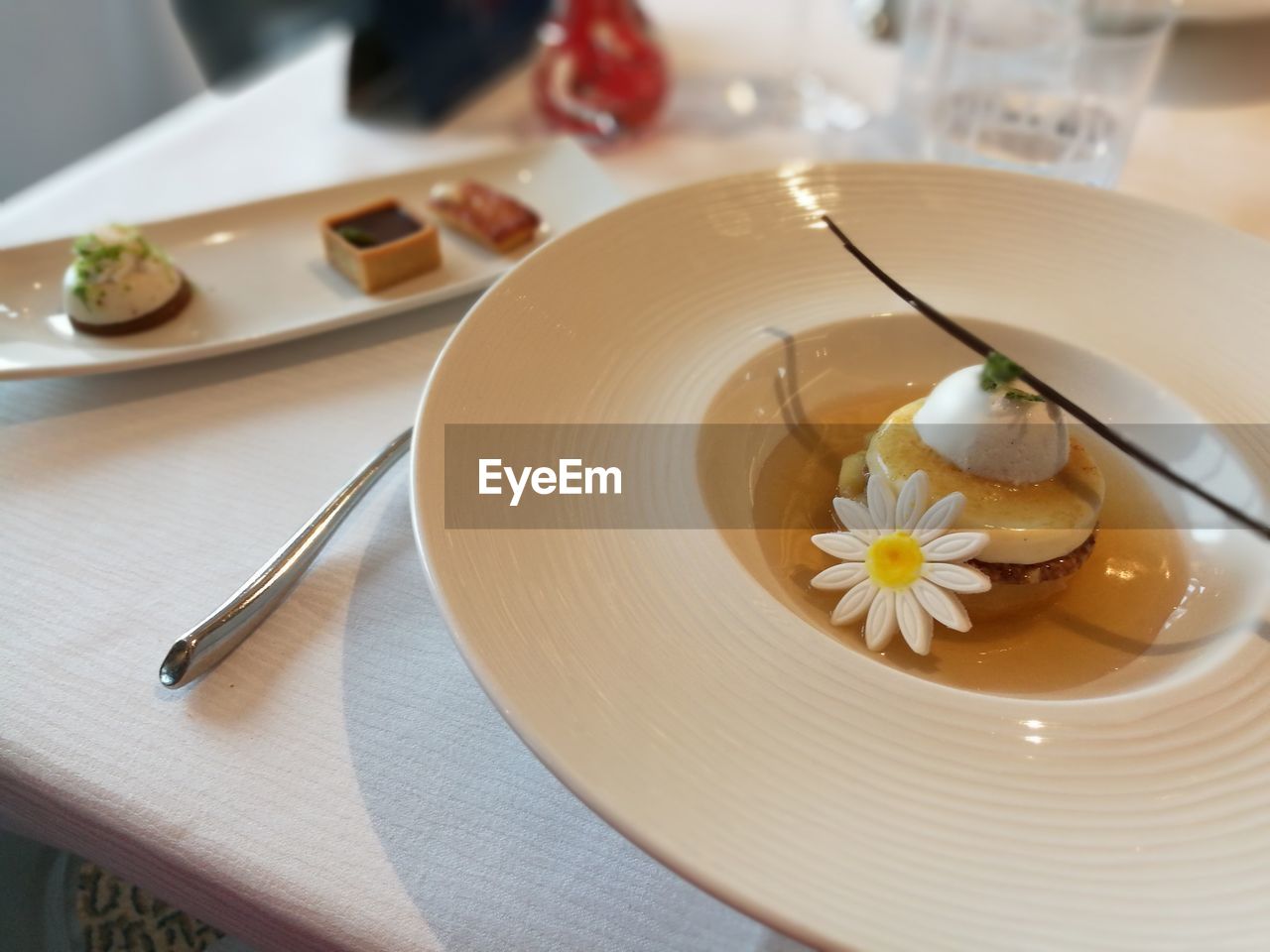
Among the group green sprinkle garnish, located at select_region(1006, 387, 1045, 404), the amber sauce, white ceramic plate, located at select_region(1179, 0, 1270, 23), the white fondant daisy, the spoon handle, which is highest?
white ceramic plate, located at select_region(1179, 0, 1270, 23)

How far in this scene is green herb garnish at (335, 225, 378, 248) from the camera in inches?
39.4

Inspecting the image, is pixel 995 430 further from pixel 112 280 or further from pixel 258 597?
pixel 112 280

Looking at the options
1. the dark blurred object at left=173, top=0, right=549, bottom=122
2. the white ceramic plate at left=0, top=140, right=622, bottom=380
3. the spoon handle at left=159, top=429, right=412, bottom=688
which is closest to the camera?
the spoon handle at left=159, top=429, right=412, bottom=688

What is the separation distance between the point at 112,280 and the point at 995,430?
2.71 feet

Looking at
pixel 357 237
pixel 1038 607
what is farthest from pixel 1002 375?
pixel 357 237

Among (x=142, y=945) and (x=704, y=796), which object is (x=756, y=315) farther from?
(x=142, y=945)

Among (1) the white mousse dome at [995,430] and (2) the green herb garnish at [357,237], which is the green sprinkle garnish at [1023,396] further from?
(2) the green herb garnish at [357,237]

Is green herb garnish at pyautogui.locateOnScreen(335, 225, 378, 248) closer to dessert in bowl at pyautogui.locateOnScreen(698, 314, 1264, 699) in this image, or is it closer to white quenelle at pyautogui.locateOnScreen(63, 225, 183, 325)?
white quenelle at pyautogui.locateOnScreen(63, 225, 183, 325)

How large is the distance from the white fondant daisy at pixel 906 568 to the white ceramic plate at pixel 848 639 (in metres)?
0.05

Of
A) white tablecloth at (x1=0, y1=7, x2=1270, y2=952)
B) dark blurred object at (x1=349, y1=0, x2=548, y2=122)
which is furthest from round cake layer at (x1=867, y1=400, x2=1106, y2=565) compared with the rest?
dark blurred object at (x1=349, y1=0, x2=548, y2=122)

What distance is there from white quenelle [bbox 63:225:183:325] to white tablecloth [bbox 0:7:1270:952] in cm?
8

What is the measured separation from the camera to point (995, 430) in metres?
0.70

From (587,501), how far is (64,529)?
436mm

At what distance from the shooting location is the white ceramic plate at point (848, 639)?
17.4 inches
